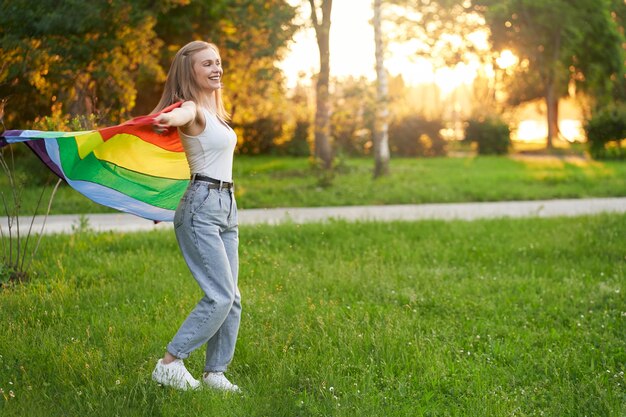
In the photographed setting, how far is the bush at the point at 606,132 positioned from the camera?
24875mm

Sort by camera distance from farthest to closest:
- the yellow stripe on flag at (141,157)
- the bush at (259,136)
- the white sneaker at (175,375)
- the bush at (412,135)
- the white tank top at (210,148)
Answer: the bush at (412,135)
the bush at (259,136)
the yellow stripe on flag at (141,157)
the white sneaker at (175,375)
the white tank top at (210,148)

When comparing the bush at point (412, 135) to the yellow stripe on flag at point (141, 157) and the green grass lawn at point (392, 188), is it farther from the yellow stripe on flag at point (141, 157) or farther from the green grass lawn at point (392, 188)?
the yellow stripe on flag at point (141, 157)

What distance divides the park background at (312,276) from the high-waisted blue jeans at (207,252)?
15.3 inches

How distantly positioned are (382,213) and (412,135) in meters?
17.4

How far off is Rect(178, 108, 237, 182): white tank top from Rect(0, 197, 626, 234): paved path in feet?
18.9

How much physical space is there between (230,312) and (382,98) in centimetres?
1338

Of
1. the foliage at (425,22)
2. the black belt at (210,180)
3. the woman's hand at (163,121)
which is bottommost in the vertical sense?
the black belt at (210,180)

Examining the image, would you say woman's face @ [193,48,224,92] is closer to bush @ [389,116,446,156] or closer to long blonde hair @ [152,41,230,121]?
long blonde hair @ [152,41,230,121]

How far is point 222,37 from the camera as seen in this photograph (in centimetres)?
1542

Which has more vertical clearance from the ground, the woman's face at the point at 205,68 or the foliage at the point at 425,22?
the foliage at the point at 425,22

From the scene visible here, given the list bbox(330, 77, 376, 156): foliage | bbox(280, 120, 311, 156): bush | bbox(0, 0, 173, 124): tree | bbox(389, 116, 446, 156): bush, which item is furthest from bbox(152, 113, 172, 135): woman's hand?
bbox(389, 116, 446, 156): bush

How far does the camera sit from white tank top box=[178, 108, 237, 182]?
4152mm

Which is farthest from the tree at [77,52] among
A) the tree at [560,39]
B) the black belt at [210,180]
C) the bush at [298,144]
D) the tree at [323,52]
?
the tree at [560,39]

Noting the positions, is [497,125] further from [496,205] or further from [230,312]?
[230,312]
